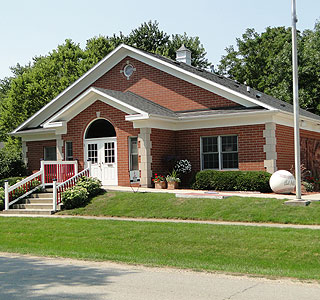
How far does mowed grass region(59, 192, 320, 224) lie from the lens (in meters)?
15.1

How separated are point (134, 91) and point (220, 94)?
16.0 ft

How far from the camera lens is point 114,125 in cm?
2250

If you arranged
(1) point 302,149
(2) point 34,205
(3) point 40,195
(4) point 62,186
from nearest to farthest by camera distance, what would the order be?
(2) point 34,205, (4) point 62,186, (3) point 40,195, (1) point 302,149

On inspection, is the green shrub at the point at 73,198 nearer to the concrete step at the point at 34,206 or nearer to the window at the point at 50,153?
the concrete step at the point at 34,206

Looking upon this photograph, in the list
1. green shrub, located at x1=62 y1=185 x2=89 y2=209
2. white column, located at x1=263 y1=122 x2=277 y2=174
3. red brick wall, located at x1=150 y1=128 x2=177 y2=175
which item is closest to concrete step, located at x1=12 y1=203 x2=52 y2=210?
green shrub, located at x1=62 y1=185 x2=89 y2=209

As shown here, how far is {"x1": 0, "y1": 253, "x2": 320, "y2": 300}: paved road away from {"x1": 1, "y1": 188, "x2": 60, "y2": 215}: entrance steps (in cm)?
937

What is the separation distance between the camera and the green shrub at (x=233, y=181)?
20.3 metres

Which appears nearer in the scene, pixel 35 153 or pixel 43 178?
pixel 43 178

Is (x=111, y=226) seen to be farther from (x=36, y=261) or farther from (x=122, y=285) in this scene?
(x=122, y=285)

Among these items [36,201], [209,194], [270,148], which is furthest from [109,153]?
[270,148]

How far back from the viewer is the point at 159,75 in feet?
81.9

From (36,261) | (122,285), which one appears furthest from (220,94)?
(122,285)

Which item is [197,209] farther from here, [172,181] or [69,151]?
[69,151]

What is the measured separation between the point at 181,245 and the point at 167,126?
448 inches
